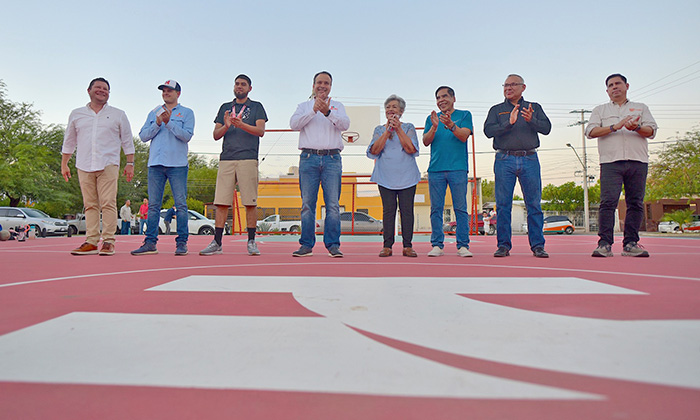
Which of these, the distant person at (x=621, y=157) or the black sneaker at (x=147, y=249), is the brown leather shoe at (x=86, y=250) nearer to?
the black sneaker at (x=147, y=249)

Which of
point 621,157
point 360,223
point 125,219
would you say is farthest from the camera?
point 125,219

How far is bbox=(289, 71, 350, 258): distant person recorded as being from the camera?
4.27 m

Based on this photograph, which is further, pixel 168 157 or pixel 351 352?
pixel 168 157

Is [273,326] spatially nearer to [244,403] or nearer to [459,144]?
[244,403]

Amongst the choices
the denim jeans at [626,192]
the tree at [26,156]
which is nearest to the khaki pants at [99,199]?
the denim jeans at [626,192]

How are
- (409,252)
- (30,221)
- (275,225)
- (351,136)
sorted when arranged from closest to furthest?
(409,252) → (275,225) → (351,136) → (30,221)

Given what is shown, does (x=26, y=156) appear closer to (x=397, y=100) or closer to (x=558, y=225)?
(x=397, y=100)

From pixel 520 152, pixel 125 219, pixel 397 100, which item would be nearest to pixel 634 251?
pixel 520 152

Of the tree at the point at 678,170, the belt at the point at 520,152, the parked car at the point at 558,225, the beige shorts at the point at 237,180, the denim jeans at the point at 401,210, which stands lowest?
the parked car at the point at 558,225

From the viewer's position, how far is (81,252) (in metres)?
4.14

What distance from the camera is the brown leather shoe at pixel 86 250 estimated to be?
4.13m

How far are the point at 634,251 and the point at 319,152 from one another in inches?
125

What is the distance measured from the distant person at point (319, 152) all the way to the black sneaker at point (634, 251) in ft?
9.17

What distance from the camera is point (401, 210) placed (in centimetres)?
448
